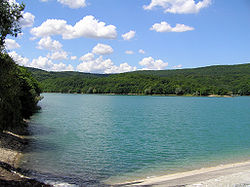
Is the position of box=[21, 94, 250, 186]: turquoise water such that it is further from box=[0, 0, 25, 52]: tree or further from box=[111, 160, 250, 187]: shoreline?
box=[0, 0, 25, 52]: tree

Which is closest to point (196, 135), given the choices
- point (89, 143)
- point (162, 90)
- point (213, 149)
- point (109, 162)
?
point (213, 149)

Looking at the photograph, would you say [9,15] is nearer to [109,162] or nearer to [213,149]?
[109,162]

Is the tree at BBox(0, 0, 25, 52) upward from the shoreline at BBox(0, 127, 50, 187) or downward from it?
upward

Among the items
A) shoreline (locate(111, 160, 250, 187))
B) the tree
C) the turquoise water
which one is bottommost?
the turquoise water

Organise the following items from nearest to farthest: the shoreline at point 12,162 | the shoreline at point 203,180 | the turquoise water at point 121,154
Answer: the shoreline at point 12,162 < the shoreline at point 203,180 < the turquoise water at point 121,154

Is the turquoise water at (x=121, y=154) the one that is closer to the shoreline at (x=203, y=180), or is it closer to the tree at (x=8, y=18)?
the shoreline at (x=203, y=180)

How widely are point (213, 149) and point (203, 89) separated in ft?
554

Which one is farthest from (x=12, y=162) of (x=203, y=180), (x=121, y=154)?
(x=203, y=180)

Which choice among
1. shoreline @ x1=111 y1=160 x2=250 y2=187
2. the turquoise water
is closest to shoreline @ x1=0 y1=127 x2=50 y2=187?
the turquoise water

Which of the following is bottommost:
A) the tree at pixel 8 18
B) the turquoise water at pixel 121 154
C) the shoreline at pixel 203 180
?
the turquoise water at pixel 121 154

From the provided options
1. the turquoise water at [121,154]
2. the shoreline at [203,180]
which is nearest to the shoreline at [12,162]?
Result: the turquoise water at [121,154]

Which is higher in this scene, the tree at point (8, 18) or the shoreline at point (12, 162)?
the tree at point (8, 18)

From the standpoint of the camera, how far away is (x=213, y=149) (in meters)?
24.6

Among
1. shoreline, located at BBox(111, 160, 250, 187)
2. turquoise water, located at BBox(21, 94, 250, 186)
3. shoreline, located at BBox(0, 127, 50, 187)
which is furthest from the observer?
turquoise water, located at BBox(21, 94, 250, 186)
